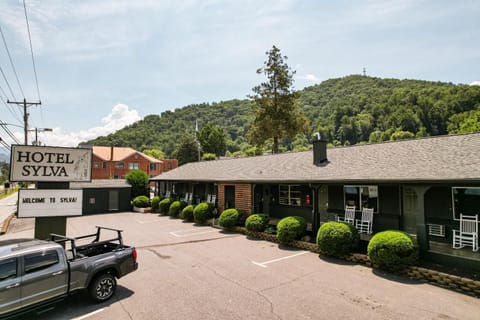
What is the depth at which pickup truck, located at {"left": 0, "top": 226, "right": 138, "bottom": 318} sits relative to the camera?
5.00 meters

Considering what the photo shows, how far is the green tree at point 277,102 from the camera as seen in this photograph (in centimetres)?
3028

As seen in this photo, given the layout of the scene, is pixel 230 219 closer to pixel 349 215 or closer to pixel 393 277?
pixel 349 215

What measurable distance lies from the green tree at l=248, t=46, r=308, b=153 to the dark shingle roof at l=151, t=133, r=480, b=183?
14.8 metres

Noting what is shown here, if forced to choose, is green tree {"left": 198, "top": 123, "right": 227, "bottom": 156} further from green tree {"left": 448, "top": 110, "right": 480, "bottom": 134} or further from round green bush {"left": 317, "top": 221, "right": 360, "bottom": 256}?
round green bush {"left": 317, "top": 221, "right": 360, "bottom": 256}

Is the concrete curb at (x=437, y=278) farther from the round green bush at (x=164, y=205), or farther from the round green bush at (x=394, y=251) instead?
the round green bush at (x=164, y=205)

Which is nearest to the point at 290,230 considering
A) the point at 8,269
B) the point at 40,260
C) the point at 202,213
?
the point at 202,213

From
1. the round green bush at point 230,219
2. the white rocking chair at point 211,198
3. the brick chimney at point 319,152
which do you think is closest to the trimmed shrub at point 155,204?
the white rocking chair at point 211,198

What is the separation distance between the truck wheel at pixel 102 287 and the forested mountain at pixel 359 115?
34337mm

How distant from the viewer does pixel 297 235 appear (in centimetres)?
1122

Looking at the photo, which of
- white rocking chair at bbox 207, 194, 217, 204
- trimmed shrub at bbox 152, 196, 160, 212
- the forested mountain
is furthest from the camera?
the forested mountain

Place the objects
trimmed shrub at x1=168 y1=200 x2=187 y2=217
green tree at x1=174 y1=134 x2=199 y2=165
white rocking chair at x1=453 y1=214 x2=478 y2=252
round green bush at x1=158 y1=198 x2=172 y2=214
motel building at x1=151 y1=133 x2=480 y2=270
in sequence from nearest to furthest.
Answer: motel building at x1=151 y1=133 x2=480 y2=270 < white rocking chair at x1=453 y1=214 x2=478 y2=252 < trimmed shrub at x1=168 y1=200 x2=187 y2=217 < round green bush at x1=158 y1=198 x2=172 y2=214 < green tree at x1=174 y1=134 x2=199 y2=165

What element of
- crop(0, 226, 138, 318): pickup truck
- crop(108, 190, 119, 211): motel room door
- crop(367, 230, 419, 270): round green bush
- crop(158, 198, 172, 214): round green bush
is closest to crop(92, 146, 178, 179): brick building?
crop(108, 190, 119, 211): motel room door

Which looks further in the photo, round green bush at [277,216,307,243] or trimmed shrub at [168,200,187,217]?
trimmed shrub at [168,200,187,217]

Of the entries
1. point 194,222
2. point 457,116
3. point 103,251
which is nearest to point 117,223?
point 194,222
